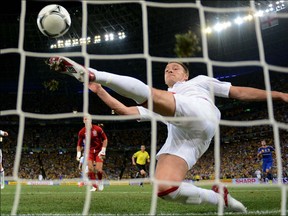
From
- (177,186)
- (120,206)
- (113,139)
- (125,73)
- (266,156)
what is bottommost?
(120,206)

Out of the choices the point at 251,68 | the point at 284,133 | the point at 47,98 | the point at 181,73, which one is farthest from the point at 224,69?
the point at 181,73

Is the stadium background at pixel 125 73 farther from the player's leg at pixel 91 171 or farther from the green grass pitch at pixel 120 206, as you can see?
the green grass pitch at pixel 120 206

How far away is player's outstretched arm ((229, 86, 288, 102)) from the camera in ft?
12.1

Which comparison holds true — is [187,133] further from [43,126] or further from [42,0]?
[43,126]

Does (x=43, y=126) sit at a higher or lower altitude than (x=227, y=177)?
higher

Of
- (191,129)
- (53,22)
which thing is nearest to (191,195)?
(191,129)

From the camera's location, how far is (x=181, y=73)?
177 inches

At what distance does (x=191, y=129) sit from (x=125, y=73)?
1078 inches

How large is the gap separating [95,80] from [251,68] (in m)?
28.8

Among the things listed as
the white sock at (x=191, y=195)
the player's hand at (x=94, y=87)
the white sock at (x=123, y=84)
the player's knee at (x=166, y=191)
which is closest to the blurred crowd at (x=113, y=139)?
the white sock at (x=191, y=195)

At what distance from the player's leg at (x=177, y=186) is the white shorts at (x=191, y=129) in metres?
0.09

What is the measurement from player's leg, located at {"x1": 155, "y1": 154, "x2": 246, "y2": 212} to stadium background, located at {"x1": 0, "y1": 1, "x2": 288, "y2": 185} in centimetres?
1856

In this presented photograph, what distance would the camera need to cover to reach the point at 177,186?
143 inches

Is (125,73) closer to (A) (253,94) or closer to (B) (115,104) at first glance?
(B) (115,104)
